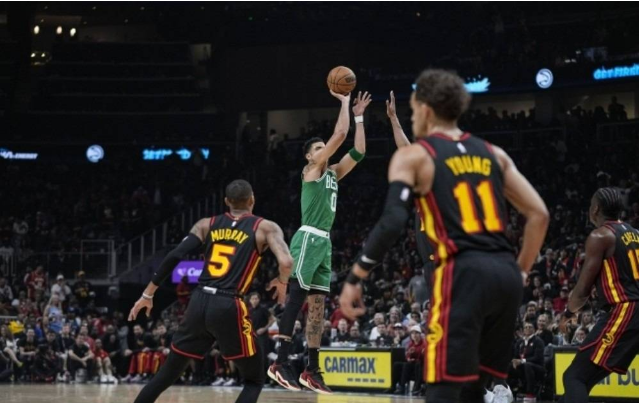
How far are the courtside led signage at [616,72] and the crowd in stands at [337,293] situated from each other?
1.10 meters

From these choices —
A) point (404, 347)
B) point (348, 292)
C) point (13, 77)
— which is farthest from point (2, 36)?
point (348, 292)

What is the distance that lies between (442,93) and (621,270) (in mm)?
3561

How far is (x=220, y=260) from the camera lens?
26.7 feet

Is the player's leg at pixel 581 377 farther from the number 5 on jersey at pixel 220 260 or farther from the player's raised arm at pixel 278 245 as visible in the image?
the number 5 on jersey at pixel 220 260

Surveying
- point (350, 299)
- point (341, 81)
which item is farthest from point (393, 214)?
point (341, 81)

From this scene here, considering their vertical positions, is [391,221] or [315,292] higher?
[391,221]

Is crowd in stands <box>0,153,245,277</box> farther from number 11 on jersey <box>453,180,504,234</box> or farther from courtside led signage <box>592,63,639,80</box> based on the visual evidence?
number 11 on jersey <box>453,180,504,234</box>

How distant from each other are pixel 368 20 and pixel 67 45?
40.8 ft

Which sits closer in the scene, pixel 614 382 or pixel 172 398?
pixel 614 382

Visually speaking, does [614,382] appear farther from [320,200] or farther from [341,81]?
[341,81]

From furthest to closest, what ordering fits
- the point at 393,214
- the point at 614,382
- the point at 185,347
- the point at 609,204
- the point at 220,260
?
the point at 614,382
the point at 609,204
the point at 220,260
the point at 185,347
the point at 393,214

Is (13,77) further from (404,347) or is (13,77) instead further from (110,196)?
(404,347)

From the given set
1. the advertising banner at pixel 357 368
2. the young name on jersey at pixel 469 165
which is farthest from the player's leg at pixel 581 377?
the advertising banner at pixel 357 368

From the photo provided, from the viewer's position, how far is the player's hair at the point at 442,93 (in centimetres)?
547
